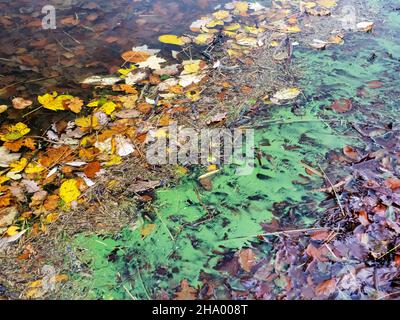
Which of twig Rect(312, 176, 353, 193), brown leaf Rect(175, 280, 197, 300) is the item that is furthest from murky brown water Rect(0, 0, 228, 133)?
twig Rect(312, 176, 353, 193)

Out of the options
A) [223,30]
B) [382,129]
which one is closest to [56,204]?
[382,129]

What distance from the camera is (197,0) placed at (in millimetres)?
4051

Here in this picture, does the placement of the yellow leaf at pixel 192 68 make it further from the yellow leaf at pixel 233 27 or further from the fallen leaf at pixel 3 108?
the fallen leaf at pixel 3 108

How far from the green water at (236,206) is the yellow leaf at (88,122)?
0.81m

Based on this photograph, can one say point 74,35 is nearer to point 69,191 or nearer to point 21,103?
point 21,103

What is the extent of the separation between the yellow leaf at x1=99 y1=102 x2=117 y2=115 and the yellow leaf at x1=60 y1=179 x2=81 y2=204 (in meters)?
0.68

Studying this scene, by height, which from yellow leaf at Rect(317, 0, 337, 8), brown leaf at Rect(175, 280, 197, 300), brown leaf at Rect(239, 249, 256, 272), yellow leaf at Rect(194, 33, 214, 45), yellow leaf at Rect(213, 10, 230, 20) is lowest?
brown leaf at Rect(175, 280, 197, 300)

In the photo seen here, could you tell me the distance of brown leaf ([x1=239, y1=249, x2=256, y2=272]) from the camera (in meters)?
1.83

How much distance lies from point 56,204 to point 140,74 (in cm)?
140

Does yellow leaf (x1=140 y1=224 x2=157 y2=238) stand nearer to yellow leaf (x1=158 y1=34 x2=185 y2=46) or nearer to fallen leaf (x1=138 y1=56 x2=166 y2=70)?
fallen leaf (x1=138 y1=56 x2=166 y2=70)

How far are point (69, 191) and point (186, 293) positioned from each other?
3.15 ft

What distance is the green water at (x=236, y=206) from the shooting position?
1.83 m

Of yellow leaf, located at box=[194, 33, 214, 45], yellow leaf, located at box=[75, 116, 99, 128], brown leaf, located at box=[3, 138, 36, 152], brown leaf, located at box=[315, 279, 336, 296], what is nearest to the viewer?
brown leaf, located at box=[315, 279, 336, 296]
